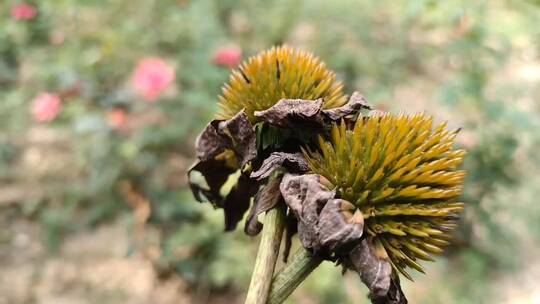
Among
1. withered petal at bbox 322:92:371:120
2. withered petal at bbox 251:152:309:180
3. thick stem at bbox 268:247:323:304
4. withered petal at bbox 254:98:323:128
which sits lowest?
thick stem at bbox 268:247:323:304

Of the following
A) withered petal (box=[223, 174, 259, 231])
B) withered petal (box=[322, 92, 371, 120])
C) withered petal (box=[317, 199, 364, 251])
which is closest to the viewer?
withered petal (box=[317, 199, 364, 251])

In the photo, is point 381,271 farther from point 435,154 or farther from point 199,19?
point 199,19

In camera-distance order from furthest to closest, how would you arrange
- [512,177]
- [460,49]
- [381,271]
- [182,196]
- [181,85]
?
[181,85], [182,196], [512,177], [460,49], [381,271]

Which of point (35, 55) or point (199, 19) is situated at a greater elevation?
point (199, 19)

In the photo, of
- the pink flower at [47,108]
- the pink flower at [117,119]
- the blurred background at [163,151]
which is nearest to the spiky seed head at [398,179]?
the blurred background at [163,151]

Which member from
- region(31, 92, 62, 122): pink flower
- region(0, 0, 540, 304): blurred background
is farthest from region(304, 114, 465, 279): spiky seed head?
region(31, 92, 62, 122): pink flower

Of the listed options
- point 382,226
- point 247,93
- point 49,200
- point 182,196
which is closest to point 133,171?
point 182,196

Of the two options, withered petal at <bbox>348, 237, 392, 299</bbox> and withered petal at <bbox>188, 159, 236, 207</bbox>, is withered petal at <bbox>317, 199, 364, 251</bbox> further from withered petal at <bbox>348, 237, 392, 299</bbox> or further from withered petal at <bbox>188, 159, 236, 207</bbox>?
withered petal at <bbox>188, 159, 236, 207</bbox>
